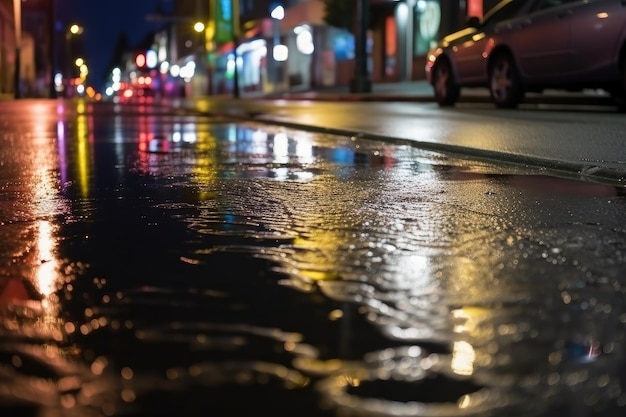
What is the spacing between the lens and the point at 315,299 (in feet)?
10.1

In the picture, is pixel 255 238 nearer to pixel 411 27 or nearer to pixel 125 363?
pixel 125 363

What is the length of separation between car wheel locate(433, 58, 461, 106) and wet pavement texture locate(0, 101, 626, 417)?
27.7 ft

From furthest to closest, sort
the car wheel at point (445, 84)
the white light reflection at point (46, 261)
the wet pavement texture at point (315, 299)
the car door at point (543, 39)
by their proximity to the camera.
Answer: the car wheel at point (445, 84) < the car door at point (543, 39) < the white light reflection at point (46, 261) < the wet pavement texture at point (315, 299)

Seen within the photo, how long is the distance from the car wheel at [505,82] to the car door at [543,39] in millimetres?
290

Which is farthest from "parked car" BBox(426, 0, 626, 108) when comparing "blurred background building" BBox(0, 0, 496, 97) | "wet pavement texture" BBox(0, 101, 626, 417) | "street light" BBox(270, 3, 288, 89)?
"street light" BBox(270, 3, 288, 89)

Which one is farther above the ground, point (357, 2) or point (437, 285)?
point (357, 2)

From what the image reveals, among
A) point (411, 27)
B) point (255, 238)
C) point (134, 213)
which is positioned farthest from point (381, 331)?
point (411, 27)

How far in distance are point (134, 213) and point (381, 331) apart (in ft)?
9.09

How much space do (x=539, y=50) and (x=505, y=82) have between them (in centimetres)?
115

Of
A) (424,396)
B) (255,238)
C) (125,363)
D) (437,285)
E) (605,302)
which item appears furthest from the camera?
(255,238)

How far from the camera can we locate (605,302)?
3.03m

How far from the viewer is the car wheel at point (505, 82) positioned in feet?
41.0

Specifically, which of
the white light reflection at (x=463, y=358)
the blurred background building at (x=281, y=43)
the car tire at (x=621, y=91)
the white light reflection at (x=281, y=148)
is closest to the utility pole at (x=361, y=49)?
the blurred background building at (x=281, y=43)

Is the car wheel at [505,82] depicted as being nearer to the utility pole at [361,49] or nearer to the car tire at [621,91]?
the car tire at [621,91]
